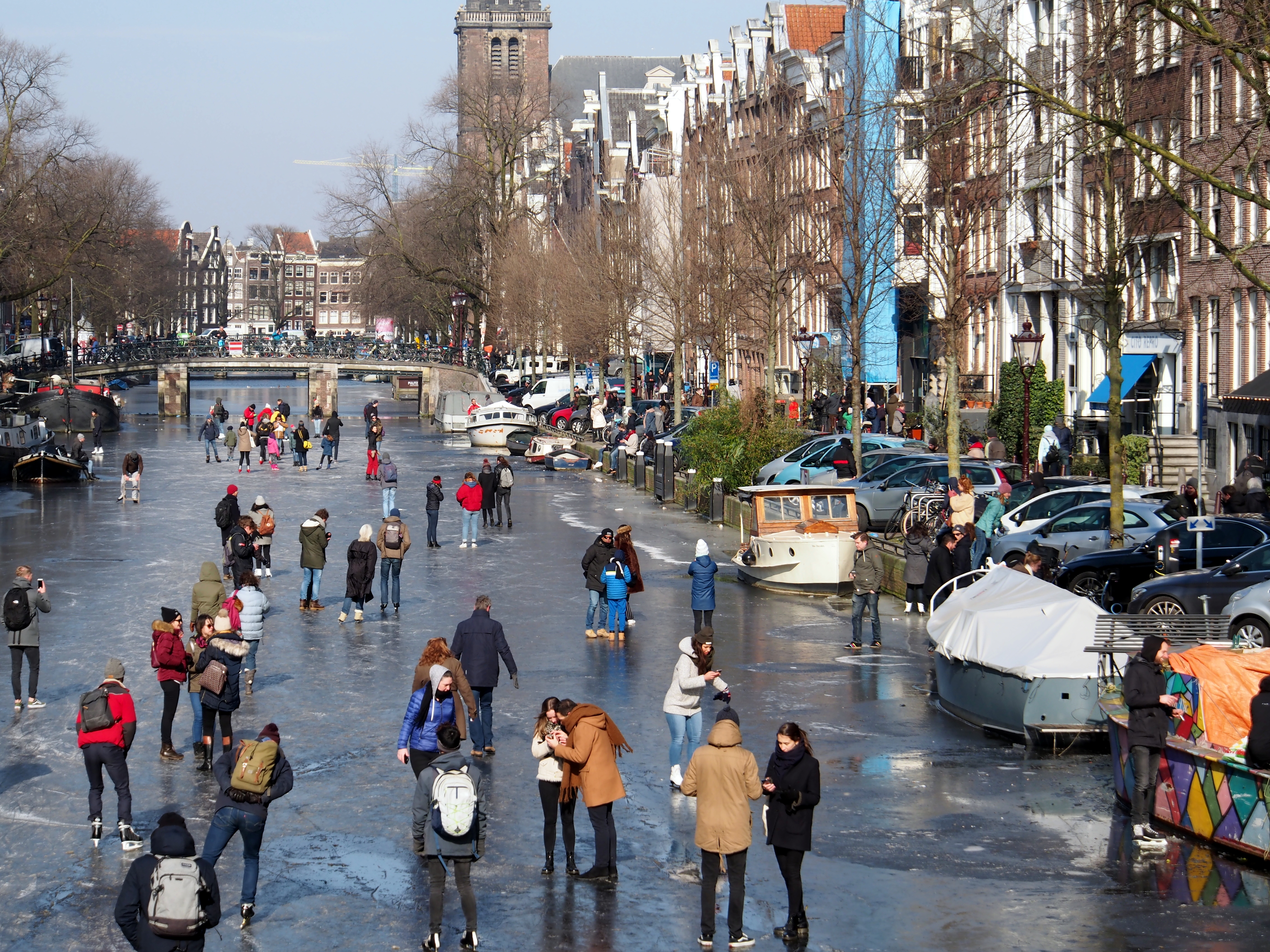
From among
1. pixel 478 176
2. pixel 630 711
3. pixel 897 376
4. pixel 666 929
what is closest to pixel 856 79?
pixel 897 376

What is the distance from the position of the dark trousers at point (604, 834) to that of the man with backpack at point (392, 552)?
13103 millimetres

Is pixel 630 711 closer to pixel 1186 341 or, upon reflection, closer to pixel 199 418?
pixel 1186 341

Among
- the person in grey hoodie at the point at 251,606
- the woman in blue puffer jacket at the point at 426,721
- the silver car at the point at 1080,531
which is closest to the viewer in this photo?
the woman in blue puffer jacket at the point at 426,721

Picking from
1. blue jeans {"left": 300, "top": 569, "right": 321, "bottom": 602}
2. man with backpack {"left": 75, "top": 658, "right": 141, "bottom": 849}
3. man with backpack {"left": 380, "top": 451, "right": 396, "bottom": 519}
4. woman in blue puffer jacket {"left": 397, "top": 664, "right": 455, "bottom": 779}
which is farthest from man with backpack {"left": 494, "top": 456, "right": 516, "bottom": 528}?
woman in blue puffer jacket {"left": 397, "top": 664, "right": 455, "bottom": 779}

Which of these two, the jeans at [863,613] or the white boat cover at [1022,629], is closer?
the white boat cover at [1022,629]

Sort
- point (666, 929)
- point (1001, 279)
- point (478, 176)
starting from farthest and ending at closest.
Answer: point (478, 176)
point (1001, 279)
point (666, 929)

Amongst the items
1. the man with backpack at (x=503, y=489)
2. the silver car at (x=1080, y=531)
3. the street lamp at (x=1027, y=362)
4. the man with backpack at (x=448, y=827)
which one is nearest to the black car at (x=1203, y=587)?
the silver car at (x=1080, y=531)

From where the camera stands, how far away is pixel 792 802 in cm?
1109

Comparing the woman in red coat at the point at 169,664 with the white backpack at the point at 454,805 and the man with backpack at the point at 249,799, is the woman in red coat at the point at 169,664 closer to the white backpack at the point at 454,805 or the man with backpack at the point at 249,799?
the man with backpack at the point at 249,799

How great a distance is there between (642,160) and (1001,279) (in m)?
50.2

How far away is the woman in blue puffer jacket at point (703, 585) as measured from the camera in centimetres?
2236

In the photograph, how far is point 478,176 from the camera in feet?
296

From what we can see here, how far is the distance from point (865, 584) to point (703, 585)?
7.39 feet

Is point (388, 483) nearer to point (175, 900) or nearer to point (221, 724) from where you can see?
point (221, 724)
